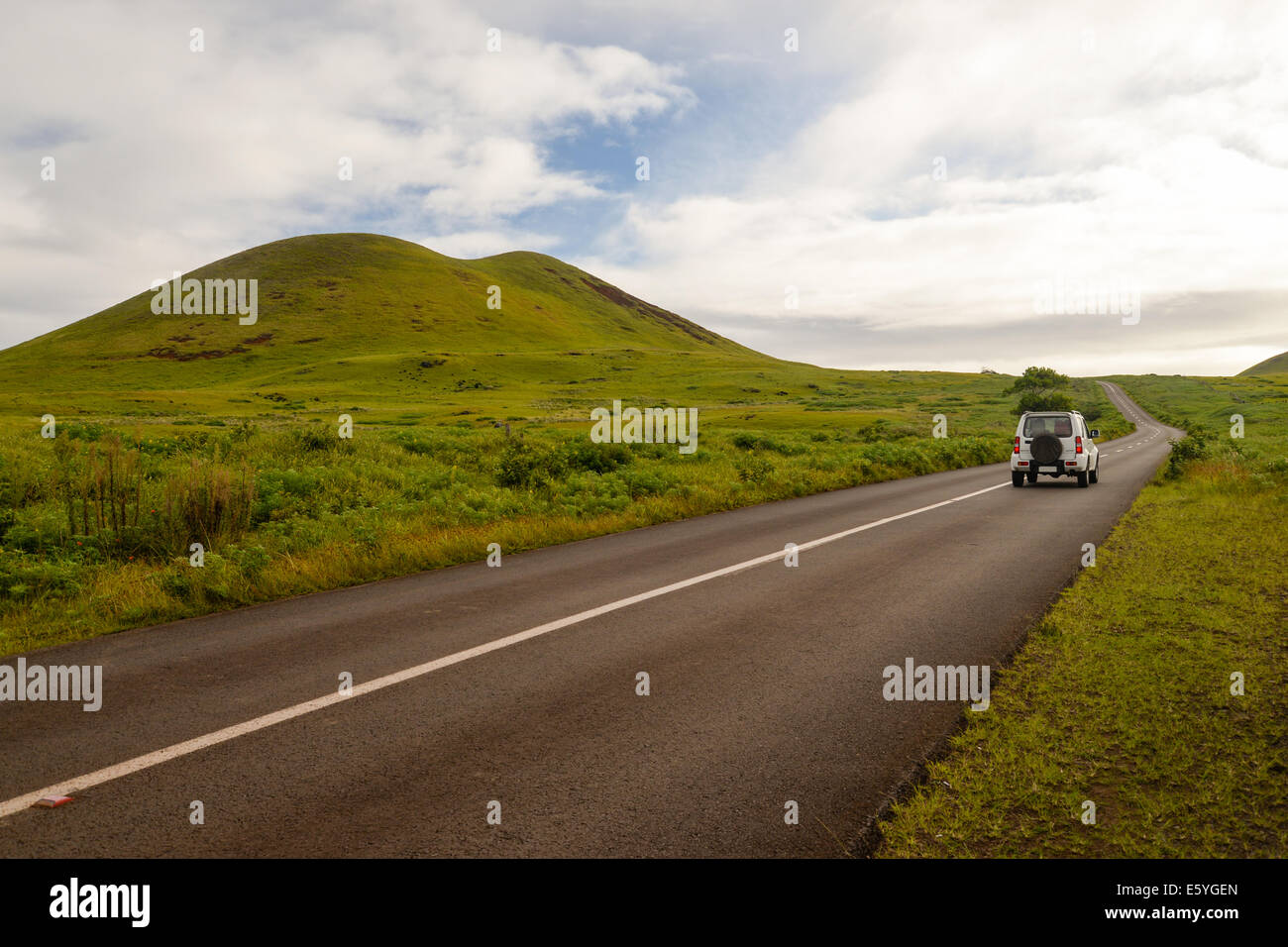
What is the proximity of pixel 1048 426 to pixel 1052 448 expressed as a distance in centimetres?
128

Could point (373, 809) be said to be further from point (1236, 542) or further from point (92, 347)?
point (92, 347)

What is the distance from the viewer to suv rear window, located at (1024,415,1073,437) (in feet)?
67.6

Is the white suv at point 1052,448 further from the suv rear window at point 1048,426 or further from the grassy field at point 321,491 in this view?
the grassy field at point 321,491

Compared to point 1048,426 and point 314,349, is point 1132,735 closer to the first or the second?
point 1048,426

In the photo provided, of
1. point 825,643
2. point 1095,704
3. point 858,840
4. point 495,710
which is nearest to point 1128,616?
point 1095,704

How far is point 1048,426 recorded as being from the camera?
21.0m

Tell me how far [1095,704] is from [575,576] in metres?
6.11

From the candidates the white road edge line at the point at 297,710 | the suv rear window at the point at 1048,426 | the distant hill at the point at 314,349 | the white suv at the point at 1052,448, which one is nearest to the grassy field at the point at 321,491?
the white road edge line at the point at 297,710

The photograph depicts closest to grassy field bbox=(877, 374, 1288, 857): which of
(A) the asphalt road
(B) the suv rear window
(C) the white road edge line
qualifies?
(A) the asphalt road

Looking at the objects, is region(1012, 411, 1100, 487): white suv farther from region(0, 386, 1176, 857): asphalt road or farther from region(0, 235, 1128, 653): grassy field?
region(0, 386, 1176, 857): asphalt road

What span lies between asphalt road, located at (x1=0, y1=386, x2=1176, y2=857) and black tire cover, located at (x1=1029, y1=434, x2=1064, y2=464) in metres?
11.7

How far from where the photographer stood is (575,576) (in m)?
9.62

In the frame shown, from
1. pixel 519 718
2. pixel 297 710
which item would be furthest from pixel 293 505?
pixel 519 718
